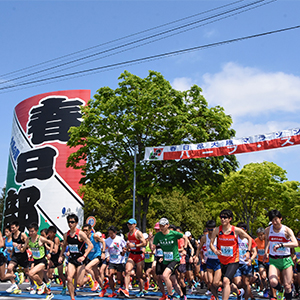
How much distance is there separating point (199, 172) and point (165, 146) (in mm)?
3927

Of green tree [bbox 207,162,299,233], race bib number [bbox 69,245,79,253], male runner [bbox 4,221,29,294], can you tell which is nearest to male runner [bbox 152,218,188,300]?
race bib number [bbox 69,245,79,253]

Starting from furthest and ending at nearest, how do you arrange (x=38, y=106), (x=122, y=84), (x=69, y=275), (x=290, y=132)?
(x=38, y=106) < (x=122, y=84) < (x=290, y=132) < (x=69, y=275)

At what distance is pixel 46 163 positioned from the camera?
50000 mm

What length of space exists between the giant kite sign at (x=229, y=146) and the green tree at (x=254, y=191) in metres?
15.2

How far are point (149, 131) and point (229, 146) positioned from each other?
5.70 meters

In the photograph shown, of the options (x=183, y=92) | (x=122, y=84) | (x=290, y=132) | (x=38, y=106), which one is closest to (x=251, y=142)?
(x=290, y=132)

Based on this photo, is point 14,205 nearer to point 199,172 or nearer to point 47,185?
point 47,185

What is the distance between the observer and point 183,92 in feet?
86.0

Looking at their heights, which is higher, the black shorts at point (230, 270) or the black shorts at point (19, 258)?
the black shorts at point (230, 270)

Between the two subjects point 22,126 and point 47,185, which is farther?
point 22,126

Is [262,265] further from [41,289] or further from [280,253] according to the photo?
[41,289]

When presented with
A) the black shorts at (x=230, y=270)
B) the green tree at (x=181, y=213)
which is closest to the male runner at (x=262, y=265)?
the black shorts at (x=230, y=270)

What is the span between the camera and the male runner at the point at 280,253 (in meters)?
7.77

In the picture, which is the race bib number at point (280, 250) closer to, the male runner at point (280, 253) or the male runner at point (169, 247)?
the male runner at point (280, 253)
